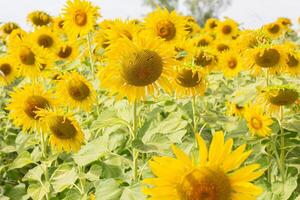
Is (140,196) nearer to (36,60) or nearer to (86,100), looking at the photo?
(86,100)

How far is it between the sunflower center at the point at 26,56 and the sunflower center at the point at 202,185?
302 cm

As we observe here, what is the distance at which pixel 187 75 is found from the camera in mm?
3012

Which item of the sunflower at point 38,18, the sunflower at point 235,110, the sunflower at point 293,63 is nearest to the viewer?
the sunflower at point 293,63

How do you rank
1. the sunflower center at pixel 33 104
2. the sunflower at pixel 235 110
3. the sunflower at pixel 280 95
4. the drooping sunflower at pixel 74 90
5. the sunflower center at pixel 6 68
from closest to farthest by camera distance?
the sunflower at pixel 280 95 → the sunflower center at pixel 33 104 → the drooping sunflower at pixel 74 90 → the sunflower at pixel 235 110 → the sunflower center at pixel 6 68

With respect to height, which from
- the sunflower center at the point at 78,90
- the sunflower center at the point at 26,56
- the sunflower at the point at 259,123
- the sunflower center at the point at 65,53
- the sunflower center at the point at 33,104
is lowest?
the sunflower at the point at 259,123

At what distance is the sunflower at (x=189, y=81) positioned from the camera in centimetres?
296

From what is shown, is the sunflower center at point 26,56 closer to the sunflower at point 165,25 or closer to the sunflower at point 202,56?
the sunflower at point 165,25

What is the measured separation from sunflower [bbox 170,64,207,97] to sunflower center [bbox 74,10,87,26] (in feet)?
4.56

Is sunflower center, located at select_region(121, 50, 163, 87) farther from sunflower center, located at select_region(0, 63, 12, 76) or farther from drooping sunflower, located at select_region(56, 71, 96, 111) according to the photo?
sunflower center, located at select_region(0, 63, 12, 76)

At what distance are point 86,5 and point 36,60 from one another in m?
0.60

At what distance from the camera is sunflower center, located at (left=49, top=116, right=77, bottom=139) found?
289 cm

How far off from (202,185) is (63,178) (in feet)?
5.01

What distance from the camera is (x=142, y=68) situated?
7.36ft

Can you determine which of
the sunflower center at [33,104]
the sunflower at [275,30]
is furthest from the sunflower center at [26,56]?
the sunflower at [275,30]
